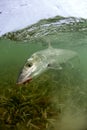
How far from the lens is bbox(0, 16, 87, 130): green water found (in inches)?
159

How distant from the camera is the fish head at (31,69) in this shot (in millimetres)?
3029

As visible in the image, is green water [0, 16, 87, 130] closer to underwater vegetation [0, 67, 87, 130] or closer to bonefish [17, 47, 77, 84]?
underwater vegetation [0, 67, 87, 130]

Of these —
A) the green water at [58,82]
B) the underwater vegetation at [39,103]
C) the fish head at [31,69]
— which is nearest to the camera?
the fish head at [31,69]

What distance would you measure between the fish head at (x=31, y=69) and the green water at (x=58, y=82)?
79 centimetres

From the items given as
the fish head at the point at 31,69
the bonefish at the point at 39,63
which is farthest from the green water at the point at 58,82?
the fish head at the point at 31,69

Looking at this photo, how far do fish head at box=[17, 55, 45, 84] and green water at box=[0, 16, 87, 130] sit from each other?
0.79 meters

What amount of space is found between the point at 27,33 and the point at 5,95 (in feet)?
2.77

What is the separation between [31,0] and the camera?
3.88 m

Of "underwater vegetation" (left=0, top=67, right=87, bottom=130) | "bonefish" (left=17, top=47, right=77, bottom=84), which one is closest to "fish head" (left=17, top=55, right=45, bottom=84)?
"bonefish" (left=17, top=47, right=77, bottom=84)

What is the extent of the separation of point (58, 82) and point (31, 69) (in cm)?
135

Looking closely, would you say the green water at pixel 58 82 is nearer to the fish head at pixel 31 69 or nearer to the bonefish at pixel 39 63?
the bonefish at pixel 39 63

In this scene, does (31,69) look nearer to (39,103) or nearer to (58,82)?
(39,103)

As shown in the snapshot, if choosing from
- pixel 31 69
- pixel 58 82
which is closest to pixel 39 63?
pixel 31 69

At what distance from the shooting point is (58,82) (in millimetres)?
4441
